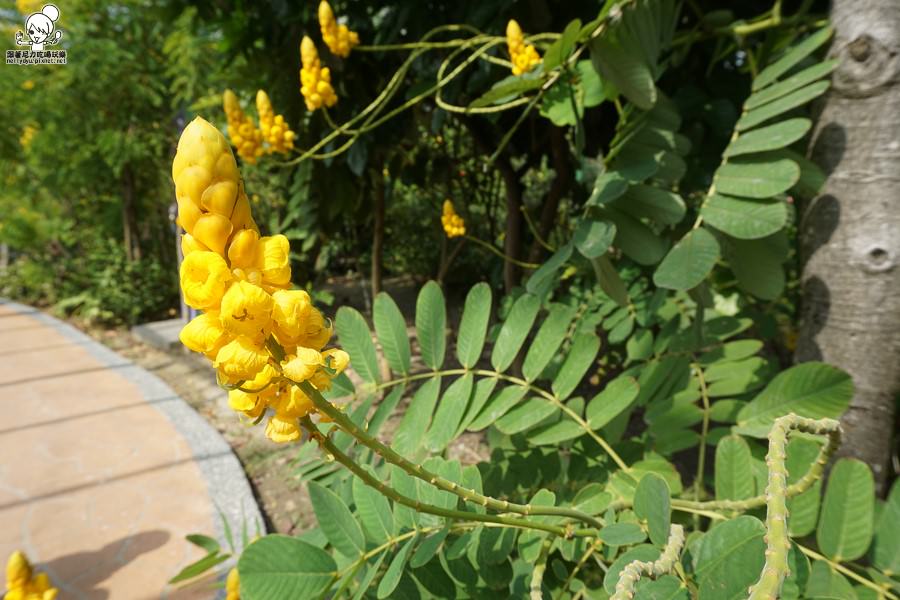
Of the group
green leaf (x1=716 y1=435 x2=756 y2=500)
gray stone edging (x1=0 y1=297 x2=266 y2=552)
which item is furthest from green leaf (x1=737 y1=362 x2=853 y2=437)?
gray stone edging (x1=0 y1=297 x2=266 y2=552)

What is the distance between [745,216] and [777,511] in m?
0.61

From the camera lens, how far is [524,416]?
792mm

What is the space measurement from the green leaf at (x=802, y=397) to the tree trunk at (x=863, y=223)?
0.48 feet

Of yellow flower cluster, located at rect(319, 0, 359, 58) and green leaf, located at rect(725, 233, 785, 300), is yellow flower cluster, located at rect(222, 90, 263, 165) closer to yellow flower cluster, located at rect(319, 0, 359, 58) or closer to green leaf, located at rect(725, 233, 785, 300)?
yellow flower cluster, located at rect(319, 0, 359, 58)

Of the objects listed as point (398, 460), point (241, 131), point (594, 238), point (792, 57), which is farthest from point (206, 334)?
point (241, 131)

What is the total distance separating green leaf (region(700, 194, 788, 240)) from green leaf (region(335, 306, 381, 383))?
0.60 meters

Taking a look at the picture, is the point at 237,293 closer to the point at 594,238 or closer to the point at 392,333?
the point at 392,333

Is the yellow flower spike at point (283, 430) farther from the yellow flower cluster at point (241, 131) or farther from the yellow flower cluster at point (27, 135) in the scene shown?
the yellow flower cluster at point (27, 135)

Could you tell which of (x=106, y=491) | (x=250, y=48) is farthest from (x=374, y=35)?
(x=106, y=491)

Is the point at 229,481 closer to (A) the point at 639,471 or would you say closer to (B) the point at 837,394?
(A) the point at 639,471

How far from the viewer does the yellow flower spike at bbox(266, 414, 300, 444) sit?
42cm

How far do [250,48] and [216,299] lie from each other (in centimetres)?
191

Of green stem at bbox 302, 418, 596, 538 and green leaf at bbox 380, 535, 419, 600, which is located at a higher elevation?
green stem at bbox 302, 418, 596, 538

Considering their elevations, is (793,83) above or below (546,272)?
above
